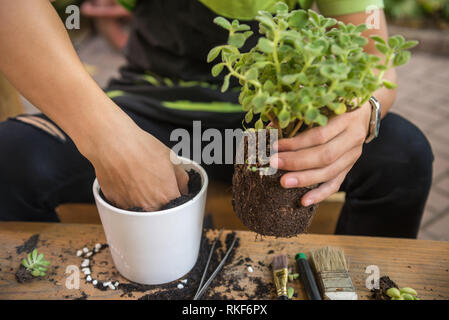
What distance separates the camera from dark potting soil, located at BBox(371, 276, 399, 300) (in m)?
0.70

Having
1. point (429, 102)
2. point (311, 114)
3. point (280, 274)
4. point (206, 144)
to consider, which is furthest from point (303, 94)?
point (429, 102)

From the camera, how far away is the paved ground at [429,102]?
1.64 metres

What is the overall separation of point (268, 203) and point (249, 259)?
8.0 inches

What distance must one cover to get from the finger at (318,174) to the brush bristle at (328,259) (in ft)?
0.58

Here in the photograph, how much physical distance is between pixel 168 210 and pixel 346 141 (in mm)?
331

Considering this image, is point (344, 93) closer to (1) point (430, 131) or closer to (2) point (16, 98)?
(2) point (16, 98)

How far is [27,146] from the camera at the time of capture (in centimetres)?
96

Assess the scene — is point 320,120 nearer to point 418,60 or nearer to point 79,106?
point 79,106

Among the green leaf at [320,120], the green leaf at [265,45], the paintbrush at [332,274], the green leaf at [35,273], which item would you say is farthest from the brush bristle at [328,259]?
the green leaf at [35,273]

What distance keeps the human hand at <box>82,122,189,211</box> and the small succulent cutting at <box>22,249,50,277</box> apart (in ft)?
0.66

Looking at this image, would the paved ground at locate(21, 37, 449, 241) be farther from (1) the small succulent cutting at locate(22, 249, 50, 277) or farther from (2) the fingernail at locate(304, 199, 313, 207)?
(2) the fingernail at locate(304, 199, 313, 207)

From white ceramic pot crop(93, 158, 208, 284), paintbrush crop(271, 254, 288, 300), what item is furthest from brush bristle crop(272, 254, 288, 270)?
white ceramic pot crop(93, 158, 208, 284)

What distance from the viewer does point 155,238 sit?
0.68m

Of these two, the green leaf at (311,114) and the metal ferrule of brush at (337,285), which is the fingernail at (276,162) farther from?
the metal ferrule of brush at (337,285)
